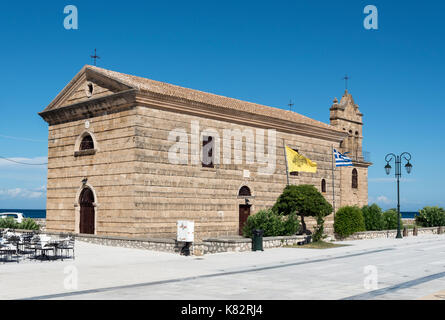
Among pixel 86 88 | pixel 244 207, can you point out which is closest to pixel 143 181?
pixel 86 88

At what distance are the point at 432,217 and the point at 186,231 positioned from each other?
30092 mm

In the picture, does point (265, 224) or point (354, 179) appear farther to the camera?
point (354, 179)

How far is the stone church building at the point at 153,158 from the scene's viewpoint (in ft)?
81.0

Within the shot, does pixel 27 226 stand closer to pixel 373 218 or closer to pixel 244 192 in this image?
pixel 244 192

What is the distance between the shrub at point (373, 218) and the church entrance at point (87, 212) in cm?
1870

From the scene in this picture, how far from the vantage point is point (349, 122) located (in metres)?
45.4

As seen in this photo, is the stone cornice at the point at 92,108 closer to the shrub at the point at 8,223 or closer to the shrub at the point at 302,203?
the shrub at the point at 8,223

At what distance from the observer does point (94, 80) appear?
2716 cm

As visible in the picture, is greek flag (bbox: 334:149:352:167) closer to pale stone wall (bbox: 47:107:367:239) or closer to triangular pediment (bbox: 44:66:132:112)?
pale stone wall (bbox: 47:107:367:239)

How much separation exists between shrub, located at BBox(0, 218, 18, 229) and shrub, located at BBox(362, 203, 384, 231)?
22502mm

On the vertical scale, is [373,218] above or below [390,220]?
above

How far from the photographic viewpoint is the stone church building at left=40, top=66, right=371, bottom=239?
24.7 metres

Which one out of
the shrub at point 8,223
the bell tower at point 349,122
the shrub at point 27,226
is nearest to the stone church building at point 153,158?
the shrub at point 27,226
